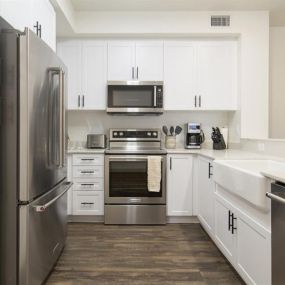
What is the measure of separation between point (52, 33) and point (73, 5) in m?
0.90

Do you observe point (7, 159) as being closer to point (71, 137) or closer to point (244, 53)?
point (71, 137)

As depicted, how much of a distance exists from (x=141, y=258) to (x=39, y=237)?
1.02m

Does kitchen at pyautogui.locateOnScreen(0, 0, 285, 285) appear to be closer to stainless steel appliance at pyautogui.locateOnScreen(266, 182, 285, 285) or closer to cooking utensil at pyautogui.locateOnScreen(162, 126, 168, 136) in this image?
cooking utensil at pyautogui.locateOnScreen(162, 126, 168, 136)

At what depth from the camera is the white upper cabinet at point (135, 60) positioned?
3516 millimetres

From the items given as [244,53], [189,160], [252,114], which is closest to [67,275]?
[189,160]

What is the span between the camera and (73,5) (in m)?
3.22

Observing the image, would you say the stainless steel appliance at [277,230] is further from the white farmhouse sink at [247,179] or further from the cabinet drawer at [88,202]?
the cabinet drawer at [88,202]

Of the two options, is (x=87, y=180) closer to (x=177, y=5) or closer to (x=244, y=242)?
(x=244, y=242)

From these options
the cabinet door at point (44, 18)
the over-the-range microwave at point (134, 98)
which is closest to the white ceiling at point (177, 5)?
the cabinet door at point (44, 18)

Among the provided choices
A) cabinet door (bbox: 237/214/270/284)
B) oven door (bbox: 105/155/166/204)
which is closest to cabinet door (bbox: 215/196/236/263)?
cabinet door (bbox: 237/214/270/284)

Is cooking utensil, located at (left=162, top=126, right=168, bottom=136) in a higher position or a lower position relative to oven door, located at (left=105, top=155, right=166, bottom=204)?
higher

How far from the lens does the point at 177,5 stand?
127 inches

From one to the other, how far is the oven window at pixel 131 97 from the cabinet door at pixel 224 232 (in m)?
1.63

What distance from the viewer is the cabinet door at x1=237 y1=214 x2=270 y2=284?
1.46m
